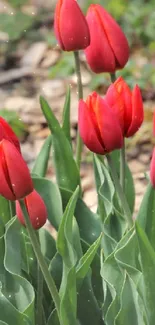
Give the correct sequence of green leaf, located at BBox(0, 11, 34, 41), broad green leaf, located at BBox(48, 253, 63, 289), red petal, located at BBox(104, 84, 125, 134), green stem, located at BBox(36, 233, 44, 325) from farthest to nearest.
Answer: green leaf, located at BBox(0, 11, 34, 41), broad green leaf, located at BBox(48, 253, 63, 289), green stem, located at BBox(36, 233, 44, 325), red petal, located at BBox(104, 84, 125, 134)

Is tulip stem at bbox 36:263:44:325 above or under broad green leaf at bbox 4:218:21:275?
under

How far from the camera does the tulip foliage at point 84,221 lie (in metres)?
1.23

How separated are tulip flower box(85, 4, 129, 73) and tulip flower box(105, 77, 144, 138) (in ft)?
0.43

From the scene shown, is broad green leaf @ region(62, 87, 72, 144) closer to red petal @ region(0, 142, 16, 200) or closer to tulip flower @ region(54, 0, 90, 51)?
tulip flower @ region(54, 0, 90, 51)

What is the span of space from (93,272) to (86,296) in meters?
0.09

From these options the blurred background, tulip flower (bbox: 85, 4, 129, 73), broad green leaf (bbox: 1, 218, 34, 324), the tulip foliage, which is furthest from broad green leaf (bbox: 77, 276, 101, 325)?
the blurred background

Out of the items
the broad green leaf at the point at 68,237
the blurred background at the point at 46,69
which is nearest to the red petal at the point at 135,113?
the broad green leaf at the point at 68,237

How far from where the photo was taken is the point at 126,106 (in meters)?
1.29

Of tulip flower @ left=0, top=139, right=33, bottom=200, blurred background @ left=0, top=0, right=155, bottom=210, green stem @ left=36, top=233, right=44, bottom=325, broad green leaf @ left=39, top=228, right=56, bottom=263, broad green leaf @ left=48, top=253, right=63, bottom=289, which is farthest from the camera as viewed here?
blurred background @ left=0, top=0, right=155, bottom=210

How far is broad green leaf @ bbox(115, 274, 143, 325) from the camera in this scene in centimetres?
133

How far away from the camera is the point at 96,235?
1.65 m

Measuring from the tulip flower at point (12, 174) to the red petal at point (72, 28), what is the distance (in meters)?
0.33

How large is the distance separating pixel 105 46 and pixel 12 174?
0.34 m

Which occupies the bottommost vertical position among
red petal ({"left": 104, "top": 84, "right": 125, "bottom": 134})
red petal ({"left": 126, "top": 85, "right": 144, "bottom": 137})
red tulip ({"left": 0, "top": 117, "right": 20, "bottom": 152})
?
red petal ({"left": 126, "top": 85, "right": 144, "bottom": 137})
